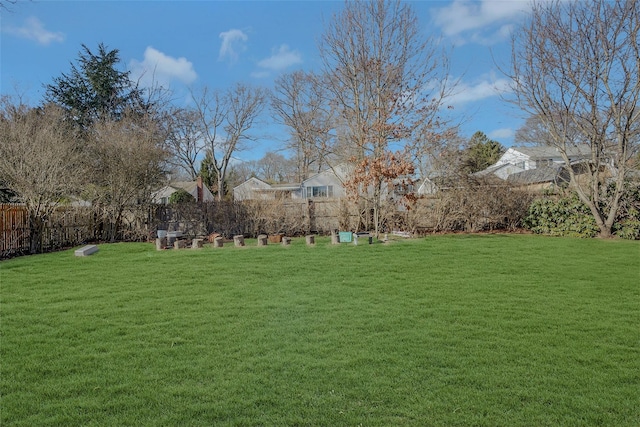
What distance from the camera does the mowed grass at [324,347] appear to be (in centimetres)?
249

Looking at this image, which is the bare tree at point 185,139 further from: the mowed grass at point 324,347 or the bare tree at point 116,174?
the mowed grass at point 324,347

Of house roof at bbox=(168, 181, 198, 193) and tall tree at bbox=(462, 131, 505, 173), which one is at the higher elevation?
tall tree at bbox=(462, 131, 505, 173)

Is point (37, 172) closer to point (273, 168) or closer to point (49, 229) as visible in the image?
point (49, 229)

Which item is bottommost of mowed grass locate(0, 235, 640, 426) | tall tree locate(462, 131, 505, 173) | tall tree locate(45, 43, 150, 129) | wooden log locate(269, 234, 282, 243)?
mowed grass locate(0, 235, 640, 426)

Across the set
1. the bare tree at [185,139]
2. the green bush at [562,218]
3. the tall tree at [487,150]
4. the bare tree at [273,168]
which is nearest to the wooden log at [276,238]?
the green bush at [562,218]

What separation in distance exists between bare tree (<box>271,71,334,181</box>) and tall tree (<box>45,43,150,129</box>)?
9.67 m

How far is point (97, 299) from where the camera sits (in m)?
5.35

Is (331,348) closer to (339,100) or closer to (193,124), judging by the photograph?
(339,100)

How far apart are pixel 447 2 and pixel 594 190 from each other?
7455 millimetres

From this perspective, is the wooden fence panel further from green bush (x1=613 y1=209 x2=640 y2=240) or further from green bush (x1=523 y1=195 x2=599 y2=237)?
green bush (x1=613 y1=209 x2=640 y2=240)

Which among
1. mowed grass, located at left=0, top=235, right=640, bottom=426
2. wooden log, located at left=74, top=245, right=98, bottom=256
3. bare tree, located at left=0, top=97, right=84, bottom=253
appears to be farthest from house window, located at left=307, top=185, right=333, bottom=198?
mowed grass, located at left=0, top=235, right=640, bottom=426

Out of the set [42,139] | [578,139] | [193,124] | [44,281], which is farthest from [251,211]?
[193,124]

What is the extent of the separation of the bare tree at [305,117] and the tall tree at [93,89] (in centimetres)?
967

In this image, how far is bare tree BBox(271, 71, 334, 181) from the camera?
15227 mm
